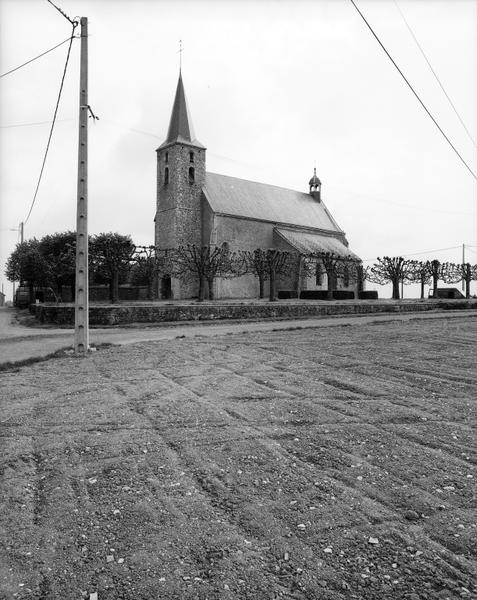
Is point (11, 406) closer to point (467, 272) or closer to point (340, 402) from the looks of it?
point (340, 402)

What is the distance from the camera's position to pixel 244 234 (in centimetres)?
4819

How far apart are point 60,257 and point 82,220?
3057 cm

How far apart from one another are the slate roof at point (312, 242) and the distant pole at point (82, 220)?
37765 mm

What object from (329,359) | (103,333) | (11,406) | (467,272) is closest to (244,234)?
(467,272)

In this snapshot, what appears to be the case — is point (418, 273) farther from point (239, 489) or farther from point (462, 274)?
point (239, 489)

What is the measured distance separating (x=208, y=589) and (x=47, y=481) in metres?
1.77

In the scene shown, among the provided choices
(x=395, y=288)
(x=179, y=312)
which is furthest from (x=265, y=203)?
(x=179, y=312)

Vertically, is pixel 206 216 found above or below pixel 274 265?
above

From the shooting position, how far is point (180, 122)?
153 ft

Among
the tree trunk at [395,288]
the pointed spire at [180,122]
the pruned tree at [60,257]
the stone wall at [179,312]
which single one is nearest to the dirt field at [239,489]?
the stone wall at [179,312]

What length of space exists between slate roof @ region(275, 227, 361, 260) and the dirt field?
1666 inches

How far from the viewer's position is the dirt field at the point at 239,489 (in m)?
2.52

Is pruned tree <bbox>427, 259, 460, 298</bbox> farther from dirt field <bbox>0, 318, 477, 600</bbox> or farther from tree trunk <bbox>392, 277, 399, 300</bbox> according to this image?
dirt field <bbox>0, 318, 477, 600</bbox>

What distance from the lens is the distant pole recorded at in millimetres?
9961
